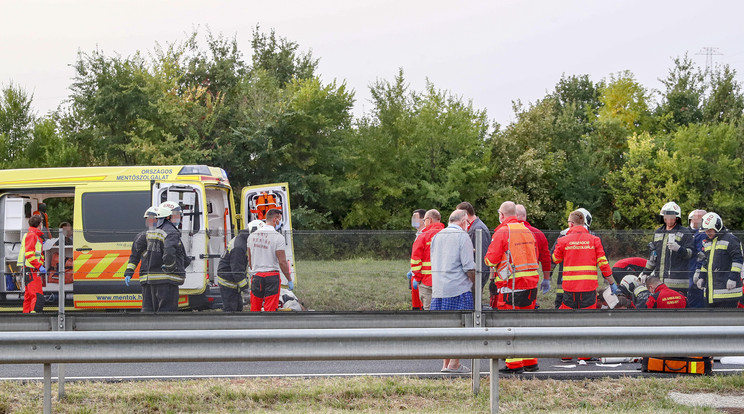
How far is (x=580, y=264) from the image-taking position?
893 cm

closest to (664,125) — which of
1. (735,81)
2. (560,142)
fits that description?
(735,81)

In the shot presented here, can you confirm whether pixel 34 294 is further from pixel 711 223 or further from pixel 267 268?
pixel 711 223

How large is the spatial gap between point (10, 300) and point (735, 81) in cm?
4902

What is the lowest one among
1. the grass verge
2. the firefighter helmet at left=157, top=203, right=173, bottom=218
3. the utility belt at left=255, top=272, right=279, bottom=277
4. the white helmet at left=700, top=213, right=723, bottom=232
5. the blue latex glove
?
the grass verge

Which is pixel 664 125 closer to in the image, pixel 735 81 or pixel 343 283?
pixel 735 81

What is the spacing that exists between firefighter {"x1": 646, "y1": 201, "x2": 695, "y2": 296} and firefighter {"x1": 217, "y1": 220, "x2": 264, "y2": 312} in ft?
15.0

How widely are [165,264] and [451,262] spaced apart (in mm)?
3185

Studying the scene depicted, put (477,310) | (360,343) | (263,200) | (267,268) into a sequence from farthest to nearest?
(263,200), (267,268), (477,310), (360,343)

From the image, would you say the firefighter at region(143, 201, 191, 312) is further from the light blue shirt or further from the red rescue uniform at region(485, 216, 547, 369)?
the red rescue uniform at region(485, 216, 547, 369)

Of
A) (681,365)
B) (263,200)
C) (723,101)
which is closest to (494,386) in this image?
(681,365)

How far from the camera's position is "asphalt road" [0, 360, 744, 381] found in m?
7.89

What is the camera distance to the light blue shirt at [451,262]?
802 cm

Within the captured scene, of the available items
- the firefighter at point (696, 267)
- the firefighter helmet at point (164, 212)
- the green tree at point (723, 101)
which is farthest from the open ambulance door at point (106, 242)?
the green tree at point (723, 101)

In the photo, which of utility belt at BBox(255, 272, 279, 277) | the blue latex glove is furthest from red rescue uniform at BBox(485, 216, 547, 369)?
utility belt at BBox(255, 272, 279, 277)
